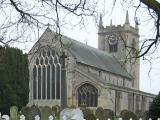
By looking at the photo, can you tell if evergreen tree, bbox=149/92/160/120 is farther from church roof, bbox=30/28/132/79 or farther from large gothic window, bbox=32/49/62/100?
large gothic window, bbox=32/49/62/100

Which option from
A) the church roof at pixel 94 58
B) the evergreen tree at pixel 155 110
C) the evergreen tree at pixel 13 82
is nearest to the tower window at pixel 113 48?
the church roof at pixel 94 58

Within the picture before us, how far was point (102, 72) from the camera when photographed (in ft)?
190

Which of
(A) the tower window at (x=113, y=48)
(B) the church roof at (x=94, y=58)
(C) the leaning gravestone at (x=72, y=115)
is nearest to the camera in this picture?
(C) the leaning gravestone at (x=72, y=115)

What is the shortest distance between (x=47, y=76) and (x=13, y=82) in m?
14.4

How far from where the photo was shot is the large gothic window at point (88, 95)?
167ft

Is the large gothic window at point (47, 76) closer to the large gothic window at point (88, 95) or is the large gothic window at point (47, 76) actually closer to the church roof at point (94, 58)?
the large gothic window at point (88, 95)

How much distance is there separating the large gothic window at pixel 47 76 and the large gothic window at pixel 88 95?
262cm

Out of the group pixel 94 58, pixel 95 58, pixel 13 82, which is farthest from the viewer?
pixel 95 58

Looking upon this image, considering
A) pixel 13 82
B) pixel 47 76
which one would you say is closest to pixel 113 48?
pixel 47 76

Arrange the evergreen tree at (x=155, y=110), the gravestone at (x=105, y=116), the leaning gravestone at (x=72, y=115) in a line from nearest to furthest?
1. the leaning gravestone at (x=72, y=115)
2. the evergreen tree at (x=155, y=110)
3. the gravestone at (x=105, y=116)

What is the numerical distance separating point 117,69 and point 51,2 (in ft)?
184

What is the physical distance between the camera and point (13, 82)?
40.3 metres

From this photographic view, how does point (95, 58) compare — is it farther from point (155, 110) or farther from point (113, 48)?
point (155, 110)

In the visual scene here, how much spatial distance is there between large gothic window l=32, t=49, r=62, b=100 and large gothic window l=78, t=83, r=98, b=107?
2.62 meters
